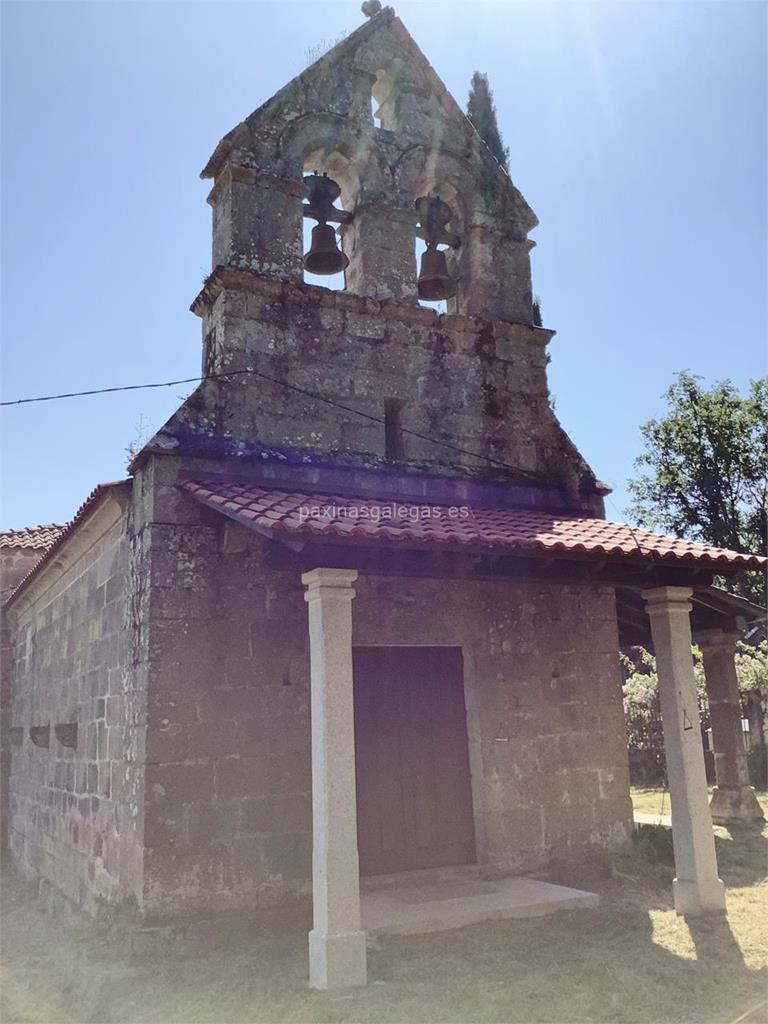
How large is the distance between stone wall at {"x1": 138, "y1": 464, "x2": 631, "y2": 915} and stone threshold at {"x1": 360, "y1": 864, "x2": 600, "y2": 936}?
33cm

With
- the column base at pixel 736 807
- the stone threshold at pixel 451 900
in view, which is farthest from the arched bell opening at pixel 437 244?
the column base at pixel 736 807

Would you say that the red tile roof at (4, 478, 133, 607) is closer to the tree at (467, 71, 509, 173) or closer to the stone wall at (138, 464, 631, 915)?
the stone wall at (138, 464, 631, 915)

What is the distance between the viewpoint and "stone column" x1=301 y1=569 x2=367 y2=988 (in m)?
4.77

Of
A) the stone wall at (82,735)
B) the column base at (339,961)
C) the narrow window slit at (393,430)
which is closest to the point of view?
the column base at (339,961)

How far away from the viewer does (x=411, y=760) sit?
6801mm

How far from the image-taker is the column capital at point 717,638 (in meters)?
11.7

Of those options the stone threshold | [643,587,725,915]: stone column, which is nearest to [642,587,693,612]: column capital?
[643,587,725,915]: stone column

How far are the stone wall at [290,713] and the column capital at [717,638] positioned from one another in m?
4.74

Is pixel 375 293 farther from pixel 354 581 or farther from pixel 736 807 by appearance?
pixel 736 807

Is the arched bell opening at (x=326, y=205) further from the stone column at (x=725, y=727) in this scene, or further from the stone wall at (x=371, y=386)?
the stone column at (x=725, y=727)

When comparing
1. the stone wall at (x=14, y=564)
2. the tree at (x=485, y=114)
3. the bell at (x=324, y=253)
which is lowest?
the stone wall at (x=14, y=564)

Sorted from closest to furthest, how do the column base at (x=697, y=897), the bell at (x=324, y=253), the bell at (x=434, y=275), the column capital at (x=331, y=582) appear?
the column capital at (x=331, y=582), the column base at (x=697, y=897), the bell at (x=324, y=253), the bell at (x=434, y=275)

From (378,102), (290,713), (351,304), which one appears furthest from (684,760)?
(378,102)

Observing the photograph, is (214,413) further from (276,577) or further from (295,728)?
(295,728)
